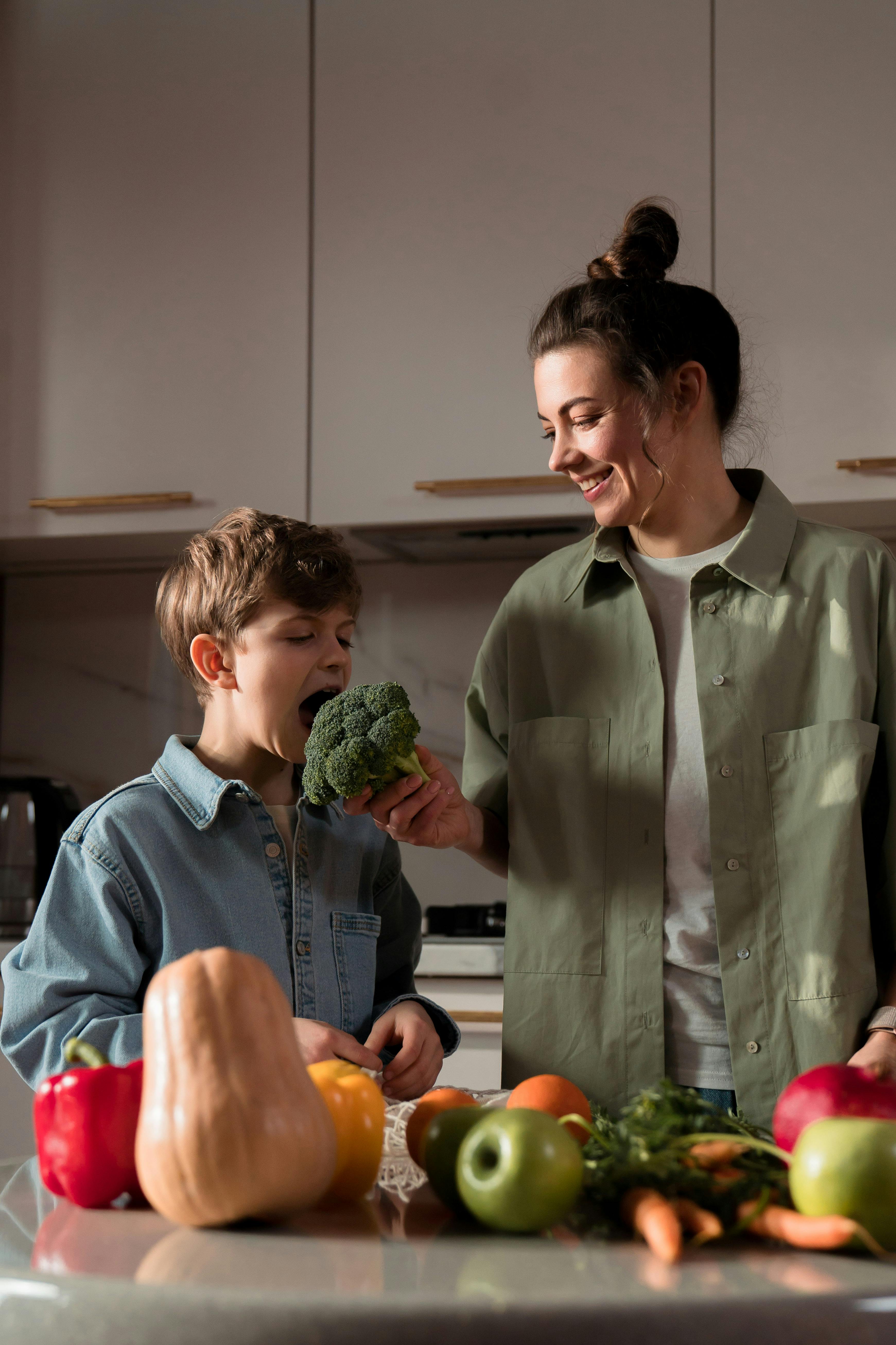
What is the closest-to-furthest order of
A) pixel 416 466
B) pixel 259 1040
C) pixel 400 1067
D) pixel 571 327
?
pixel 259 1040 < pixel 400 1067 < pixel 571 327 < pixel 416 466

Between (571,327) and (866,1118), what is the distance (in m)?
0.87

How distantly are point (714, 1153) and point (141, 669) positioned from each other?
2.38 metres

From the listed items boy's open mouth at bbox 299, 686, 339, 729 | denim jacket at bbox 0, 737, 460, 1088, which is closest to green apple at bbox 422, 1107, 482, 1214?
denim jacket at bbox 0, 737, 460, 1088

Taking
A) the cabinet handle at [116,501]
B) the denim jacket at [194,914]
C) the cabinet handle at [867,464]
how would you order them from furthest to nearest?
the cabinet handle at [116,501] < the cabinet handle at [867,464] < the denim jacket at [194,914]

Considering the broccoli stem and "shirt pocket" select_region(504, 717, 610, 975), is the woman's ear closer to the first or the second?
"shirt pocket" select_region(504, 717, 610, 975)

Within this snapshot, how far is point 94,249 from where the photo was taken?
2592 millimetres

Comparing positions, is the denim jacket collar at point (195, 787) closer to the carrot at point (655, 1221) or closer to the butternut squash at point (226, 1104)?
the butternut squash at point (226, 1104)

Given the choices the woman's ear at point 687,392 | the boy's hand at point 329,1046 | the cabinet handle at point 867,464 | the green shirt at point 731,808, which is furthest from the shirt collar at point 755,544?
the cabinet handle at point 867,464

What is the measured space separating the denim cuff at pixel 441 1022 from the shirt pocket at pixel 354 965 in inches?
1.4

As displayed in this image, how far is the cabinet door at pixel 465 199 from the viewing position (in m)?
2.37

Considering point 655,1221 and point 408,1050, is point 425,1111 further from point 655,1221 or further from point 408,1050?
point 408,1050

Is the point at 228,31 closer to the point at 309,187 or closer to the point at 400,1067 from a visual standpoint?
the point at 309,187

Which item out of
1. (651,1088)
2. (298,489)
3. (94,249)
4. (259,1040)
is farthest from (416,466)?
(259,1040)

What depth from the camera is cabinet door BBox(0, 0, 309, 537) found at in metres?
2.50
